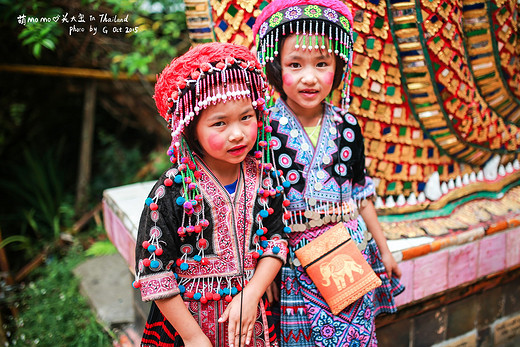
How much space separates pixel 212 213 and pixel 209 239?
92 millimetres

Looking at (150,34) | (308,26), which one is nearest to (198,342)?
(308,26)

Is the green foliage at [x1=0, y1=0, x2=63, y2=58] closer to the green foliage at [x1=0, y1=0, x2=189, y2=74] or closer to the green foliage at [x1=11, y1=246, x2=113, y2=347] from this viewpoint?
the green foliage at [x1=0, y1=0, x2=189, y2=74]

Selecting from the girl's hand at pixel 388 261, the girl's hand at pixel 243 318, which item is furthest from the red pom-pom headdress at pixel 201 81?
the girl's hand at pixel 388 261

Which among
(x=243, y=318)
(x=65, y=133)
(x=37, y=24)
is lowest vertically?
(x=243, y=318)

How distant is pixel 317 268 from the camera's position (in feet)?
5.41

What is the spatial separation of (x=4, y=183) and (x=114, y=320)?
224cm

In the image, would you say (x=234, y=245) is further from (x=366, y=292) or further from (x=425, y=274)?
(x=425, y=274)

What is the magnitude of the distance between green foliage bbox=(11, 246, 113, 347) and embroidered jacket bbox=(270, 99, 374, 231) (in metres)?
1.69

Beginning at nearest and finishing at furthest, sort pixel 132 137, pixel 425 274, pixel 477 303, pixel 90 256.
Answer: pixel 425 274
pixel 477 303
pixel 90 256
pixel 132 137

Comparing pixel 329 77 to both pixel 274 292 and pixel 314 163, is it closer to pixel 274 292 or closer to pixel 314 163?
pixel 314 163

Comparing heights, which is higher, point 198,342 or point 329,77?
point 329,77

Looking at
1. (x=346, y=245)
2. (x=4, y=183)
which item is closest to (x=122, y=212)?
(x=346, y=245)

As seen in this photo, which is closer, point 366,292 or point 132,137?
point 366,292

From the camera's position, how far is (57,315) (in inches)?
116
